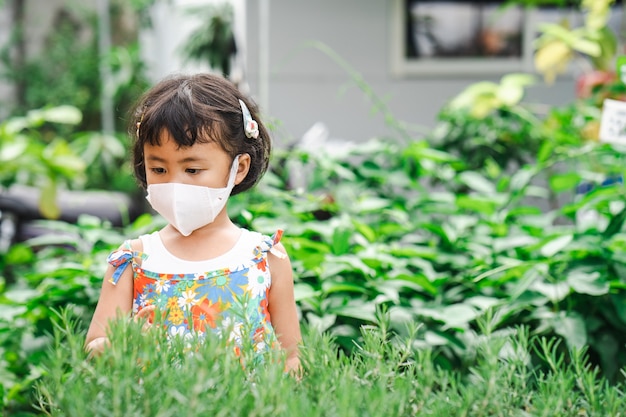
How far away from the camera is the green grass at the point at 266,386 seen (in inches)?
52.0

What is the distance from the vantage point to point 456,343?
2621 mm

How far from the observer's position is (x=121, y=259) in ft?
6.43

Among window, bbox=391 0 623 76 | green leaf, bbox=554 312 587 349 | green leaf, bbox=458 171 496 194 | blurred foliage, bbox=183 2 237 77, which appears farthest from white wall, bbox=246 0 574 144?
green leaf, bbox=554 312 587 349

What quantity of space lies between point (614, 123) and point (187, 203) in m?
Result: 2.00

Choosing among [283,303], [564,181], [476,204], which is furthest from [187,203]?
[564,181]

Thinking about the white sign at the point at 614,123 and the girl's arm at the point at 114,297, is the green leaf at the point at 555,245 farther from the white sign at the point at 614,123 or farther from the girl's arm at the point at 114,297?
the girl's arm at the point at 114,297

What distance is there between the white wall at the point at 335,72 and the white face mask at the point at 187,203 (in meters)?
4.62

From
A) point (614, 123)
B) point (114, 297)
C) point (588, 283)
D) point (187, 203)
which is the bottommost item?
point (588, 283)

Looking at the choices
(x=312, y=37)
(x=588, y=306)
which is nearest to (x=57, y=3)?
(x=312, y=37)

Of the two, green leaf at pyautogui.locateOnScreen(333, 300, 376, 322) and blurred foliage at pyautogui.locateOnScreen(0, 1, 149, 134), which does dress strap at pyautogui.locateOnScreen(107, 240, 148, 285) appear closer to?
green leaf at pyautogui.locateOnScreen(333, 300, 376, 322)

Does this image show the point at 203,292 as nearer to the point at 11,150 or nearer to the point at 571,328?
the point at 571,328

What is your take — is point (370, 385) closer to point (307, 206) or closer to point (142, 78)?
point (307, 206)

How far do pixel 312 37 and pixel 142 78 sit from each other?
18.4 ft

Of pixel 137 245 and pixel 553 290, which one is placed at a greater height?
pixel 137 245
